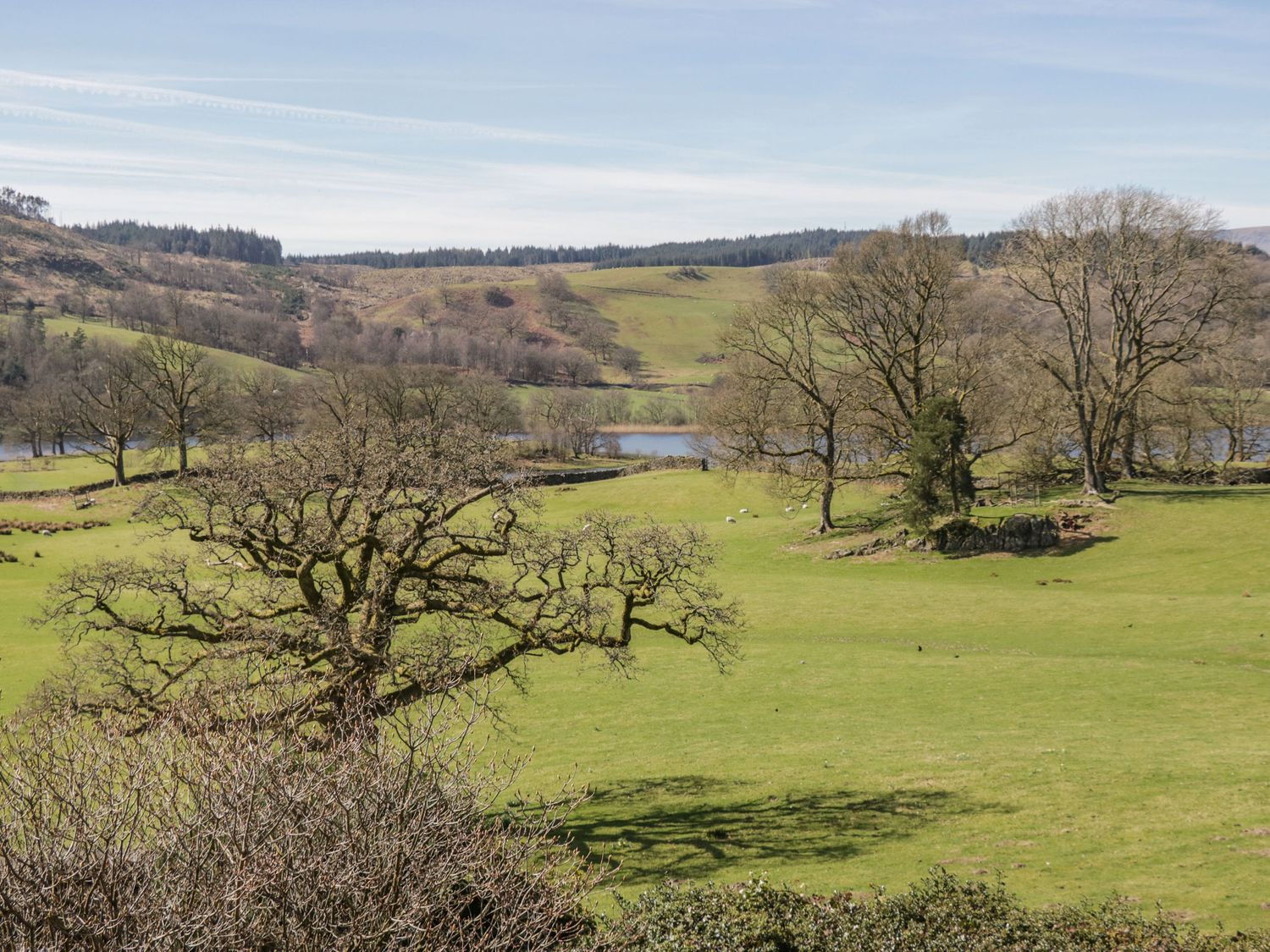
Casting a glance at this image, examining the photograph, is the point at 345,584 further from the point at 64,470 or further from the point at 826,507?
the point at 64,470

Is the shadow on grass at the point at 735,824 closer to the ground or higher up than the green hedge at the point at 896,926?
closer to the ground

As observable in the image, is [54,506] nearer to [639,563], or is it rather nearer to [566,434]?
[566,434]

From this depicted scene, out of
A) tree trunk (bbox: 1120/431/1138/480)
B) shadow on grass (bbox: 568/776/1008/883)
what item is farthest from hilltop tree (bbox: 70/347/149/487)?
tree trunk (bbox: 1120/431/1138/480)

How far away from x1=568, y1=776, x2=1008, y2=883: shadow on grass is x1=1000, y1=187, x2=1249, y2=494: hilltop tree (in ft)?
125

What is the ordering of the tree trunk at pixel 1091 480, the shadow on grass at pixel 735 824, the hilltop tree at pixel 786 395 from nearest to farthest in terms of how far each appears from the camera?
the shadow on grass at pixel 735 824 → the tree trunk at pixel 1091 480 → the hilltop tree at pixel 786 395

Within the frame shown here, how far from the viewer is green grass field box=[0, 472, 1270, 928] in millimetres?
15148

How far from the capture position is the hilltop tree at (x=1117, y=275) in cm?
4925

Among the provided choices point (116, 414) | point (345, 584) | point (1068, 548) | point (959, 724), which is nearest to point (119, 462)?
point (116, 414)

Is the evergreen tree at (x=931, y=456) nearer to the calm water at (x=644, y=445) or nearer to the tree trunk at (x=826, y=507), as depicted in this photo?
the tree trunk at (x=826, y=507)

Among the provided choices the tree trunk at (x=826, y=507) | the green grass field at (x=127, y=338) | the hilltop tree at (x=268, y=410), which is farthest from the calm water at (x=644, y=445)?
the tree trunk at (x=826, y=507)

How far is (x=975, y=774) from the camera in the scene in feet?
62.3

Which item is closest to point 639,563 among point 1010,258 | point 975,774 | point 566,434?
point 975,774

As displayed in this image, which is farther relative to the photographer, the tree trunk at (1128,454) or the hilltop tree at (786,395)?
the tree trunk at (1128,454)

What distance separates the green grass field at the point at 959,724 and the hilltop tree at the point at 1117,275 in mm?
8462
